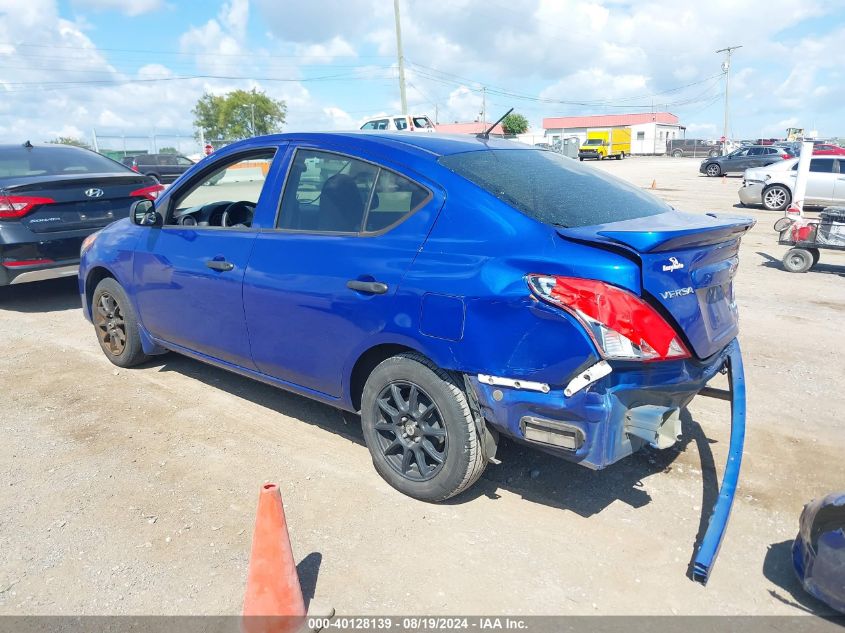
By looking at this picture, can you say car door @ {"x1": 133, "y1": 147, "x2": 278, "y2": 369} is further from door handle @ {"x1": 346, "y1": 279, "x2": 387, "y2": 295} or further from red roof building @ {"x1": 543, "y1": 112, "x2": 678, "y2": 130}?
red roof building @ {"x1": 543, "y1": 112, "x2": 678, "y2": 130}

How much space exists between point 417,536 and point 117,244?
3.36 m

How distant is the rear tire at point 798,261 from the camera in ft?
31.0

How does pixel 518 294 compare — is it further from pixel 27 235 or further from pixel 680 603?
pixel 27 235

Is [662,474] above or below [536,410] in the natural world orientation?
below

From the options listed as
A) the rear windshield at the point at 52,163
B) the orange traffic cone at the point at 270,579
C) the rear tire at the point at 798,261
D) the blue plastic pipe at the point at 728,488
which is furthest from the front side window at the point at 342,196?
the rear tire at the point at 798,261

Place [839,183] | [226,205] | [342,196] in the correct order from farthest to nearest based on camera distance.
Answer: [839,183]
[226,205]
[342,196]

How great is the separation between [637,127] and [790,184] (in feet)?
219

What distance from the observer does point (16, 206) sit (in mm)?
6867

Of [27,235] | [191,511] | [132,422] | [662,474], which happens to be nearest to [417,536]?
[191,511]

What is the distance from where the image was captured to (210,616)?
265 cm

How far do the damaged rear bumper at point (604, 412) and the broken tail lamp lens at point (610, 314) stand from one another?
0.08m

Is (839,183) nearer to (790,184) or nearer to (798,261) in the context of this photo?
(790,184)

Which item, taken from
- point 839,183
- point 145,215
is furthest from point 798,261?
point 839,183

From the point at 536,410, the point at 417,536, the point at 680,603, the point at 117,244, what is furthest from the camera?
the point at 117,244
